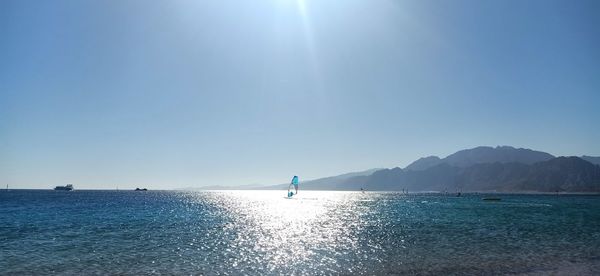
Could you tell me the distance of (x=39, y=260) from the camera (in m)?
32.7

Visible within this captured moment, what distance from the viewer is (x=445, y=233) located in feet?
167

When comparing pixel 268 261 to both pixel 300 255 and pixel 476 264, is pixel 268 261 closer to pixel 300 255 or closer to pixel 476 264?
pixel 300 255

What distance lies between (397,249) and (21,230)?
52037 mm

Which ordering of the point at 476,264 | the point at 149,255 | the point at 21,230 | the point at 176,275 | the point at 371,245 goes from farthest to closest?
the point at 21,230 < the point at 371,245 < the point at 149,255 < the point at 476,264 < the point at 176,275

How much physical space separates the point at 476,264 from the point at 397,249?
8948 mm

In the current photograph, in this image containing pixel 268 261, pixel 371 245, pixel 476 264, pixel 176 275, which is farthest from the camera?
pixel 371 245

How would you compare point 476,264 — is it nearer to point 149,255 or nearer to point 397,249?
point 397,249

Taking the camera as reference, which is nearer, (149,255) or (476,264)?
(476,264)

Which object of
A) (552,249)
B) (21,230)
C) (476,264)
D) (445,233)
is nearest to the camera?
(476,264)

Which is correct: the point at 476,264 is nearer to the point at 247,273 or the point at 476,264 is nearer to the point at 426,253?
the point at 426,253

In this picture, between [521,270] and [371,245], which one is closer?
[521,270]

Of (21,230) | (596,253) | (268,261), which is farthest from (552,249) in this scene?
(21,230)

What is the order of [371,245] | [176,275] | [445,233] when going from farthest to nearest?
[445,233] → [371,245] → [176,275]

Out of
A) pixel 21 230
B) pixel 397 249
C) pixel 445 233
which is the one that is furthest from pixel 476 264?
pixel 21 230
